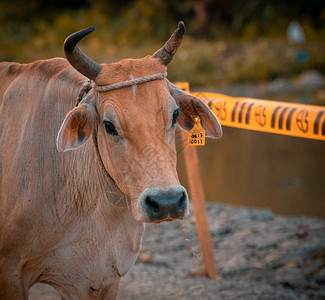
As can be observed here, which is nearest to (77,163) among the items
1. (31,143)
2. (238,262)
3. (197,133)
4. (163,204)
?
(31,143)

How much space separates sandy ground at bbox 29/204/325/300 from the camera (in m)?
5.05

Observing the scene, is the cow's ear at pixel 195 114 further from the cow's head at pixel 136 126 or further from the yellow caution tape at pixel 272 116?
the yellow caution tape at pixel 272 116

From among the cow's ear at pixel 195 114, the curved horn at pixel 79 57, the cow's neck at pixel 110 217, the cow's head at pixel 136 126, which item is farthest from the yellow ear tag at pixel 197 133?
the curved horn at pixel 79 57

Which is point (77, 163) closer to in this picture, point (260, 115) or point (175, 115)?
point (175, 115)

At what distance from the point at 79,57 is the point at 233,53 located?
63.3ft

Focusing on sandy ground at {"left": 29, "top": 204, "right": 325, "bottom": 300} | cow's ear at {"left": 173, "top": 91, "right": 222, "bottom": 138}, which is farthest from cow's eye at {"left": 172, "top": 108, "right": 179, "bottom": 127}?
sandy ground at {"left": 29, "top": 204, "right": 325, "bottom": 300}

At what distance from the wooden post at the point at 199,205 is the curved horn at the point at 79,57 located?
6.15 feet

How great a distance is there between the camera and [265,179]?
31.4 feet

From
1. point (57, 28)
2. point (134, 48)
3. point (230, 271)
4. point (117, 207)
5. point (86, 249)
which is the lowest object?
point (230, 271)

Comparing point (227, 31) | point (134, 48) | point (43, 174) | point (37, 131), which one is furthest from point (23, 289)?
point (227, 31)

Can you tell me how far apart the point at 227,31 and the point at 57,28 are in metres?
Result: 7.67

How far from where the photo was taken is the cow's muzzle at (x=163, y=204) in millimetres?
3078

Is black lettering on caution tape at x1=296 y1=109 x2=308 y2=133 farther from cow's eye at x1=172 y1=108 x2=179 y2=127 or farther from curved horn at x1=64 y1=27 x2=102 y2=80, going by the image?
curved horn at x1=64 y1=27 x2=102 y2=80

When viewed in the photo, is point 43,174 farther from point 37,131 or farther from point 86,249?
point 86,249
